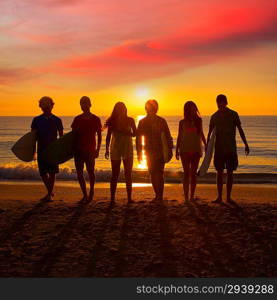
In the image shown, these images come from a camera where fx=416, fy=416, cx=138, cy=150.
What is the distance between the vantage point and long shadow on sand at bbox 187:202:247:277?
15.7 feet

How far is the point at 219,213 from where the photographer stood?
720 cm

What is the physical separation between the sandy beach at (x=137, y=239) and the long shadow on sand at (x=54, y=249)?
0.04 feet

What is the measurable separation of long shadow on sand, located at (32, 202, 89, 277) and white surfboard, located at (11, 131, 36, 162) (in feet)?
6.46

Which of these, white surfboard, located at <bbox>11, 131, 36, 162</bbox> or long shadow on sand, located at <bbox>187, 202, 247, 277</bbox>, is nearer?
long shadow on sand, located at <bbox>187, 202, 247, 277</bbox>

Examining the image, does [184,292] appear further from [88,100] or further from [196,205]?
[88,100]

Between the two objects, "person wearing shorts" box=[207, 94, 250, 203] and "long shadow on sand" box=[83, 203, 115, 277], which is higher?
"person wearing shorts" box=[207, 94, 250, 203]

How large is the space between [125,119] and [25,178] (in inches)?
419

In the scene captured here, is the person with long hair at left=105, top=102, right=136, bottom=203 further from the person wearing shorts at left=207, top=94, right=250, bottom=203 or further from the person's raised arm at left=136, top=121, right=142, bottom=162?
the person wearing shorts at left=207, top=94, right=250, bottom=203

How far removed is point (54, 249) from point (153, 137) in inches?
127

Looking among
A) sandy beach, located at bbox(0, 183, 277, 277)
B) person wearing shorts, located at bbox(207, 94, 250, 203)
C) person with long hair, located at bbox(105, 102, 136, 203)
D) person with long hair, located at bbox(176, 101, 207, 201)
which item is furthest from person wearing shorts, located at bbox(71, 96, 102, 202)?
person wearing shorts, located at bbox(207, 94, 250, 203)

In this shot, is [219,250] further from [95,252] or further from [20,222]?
[20,222]

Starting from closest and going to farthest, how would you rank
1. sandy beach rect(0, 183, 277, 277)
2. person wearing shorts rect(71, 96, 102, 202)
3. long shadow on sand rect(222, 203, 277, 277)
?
sandy beach rect(0, 183, 277, 277)
long shadow on sand rect(222, 203, 277, 277)
person wearing shorts rect(71, 96, 102, 202)

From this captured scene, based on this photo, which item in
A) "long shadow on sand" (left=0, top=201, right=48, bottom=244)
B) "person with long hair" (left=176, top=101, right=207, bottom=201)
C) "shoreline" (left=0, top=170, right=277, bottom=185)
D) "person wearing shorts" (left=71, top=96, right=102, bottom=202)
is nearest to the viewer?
"long shadow on sand" (left=0, top=201, right=48, bottom=244)

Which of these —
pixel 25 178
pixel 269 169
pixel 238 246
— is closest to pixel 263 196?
pixel 238 246
